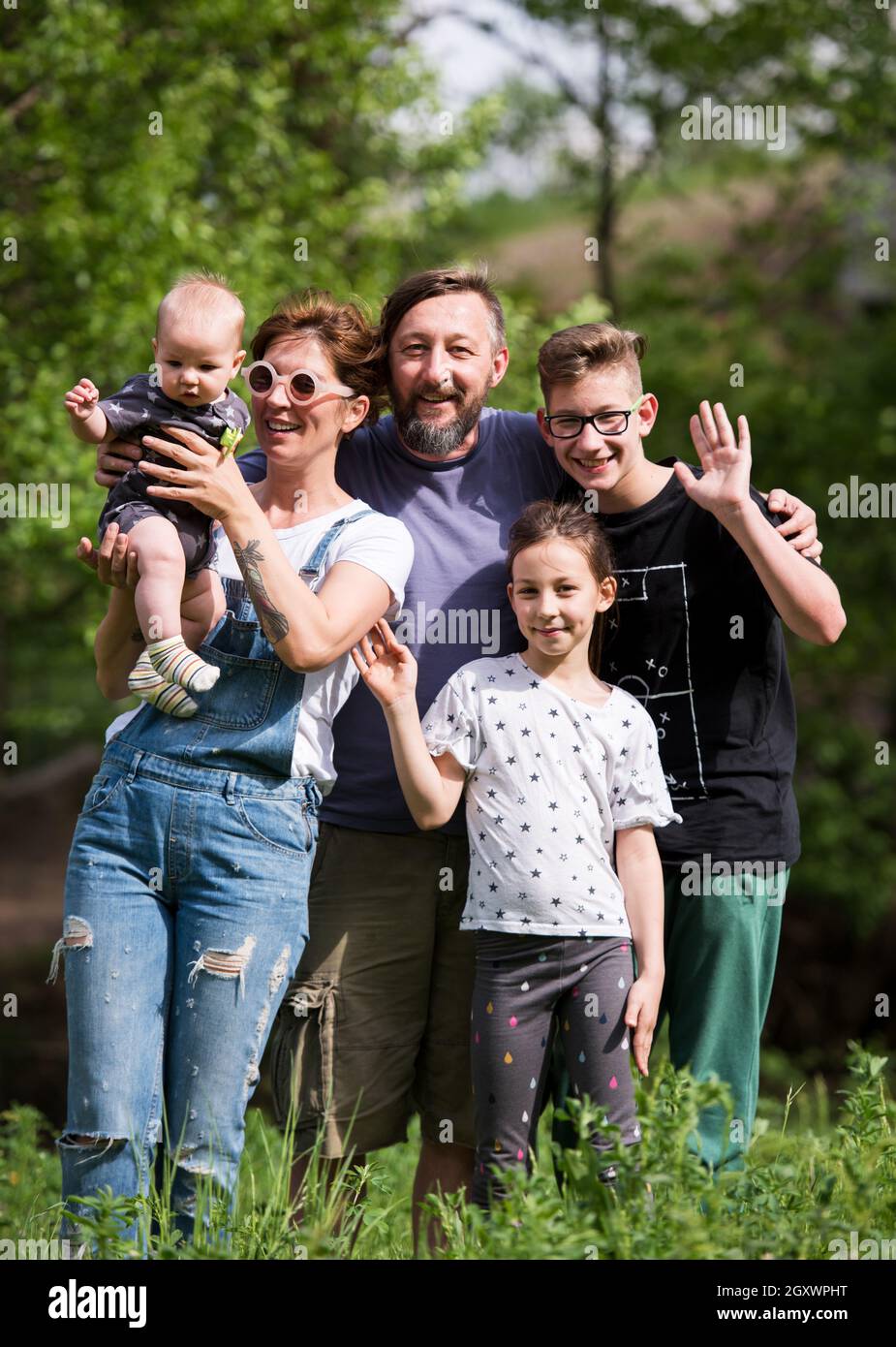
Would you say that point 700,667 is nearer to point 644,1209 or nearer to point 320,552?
point 320,552

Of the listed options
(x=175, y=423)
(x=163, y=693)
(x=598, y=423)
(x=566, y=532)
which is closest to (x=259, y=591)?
(x=163, y=693)

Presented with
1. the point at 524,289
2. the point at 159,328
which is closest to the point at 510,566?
the point at 159,328

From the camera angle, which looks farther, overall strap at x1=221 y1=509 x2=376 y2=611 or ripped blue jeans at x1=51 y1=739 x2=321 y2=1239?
overall strap at x1=221 y1=509 x2=376 y2=611

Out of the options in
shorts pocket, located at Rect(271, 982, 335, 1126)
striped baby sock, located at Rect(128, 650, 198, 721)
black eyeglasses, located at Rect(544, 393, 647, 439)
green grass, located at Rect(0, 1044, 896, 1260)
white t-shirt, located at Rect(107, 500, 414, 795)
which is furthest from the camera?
shorts pocket, located at Rect(271, 982, 335, 1126)

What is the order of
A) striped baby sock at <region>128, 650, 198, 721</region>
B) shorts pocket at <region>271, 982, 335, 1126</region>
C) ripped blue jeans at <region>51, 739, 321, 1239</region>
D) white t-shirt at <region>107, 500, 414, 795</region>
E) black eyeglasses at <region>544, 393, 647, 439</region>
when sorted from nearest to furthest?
ripped blue jeans at <region>51, 739, 321, 1239</region> < striped baby sock at <region>128, 650, 198, 721</region> < white t-shirt at <region>107, 500, 414, 795</region> < black eyeglasses at <region>544, 393, 647, 439</region> < shorts pocket at <region>271, 982, 335, 1126</region>

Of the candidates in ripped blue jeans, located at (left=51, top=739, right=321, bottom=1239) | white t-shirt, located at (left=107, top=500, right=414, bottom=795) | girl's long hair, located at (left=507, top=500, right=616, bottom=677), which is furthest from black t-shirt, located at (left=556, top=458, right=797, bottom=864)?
ripped blue jeans, located at (left=51, top=739, right=321, bottom=1239)

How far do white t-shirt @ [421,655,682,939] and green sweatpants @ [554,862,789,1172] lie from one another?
26cm

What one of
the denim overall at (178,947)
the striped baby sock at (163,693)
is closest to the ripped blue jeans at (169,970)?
the denim overall at (178,947)

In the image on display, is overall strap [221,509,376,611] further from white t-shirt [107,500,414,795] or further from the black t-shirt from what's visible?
the black t-shirt

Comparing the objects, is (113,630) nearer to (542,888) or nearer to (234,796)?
(234,796)

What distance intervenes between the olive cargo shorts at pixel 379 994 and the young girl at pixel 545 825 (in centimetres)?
26

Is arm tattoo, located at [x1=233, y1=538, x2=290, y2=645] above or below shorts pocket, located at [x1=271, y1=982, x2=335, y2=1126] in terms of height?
above

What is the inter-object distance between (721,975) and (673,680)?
2.24 ft

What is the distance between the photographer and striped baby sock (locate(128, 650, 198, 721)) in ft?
9.41
